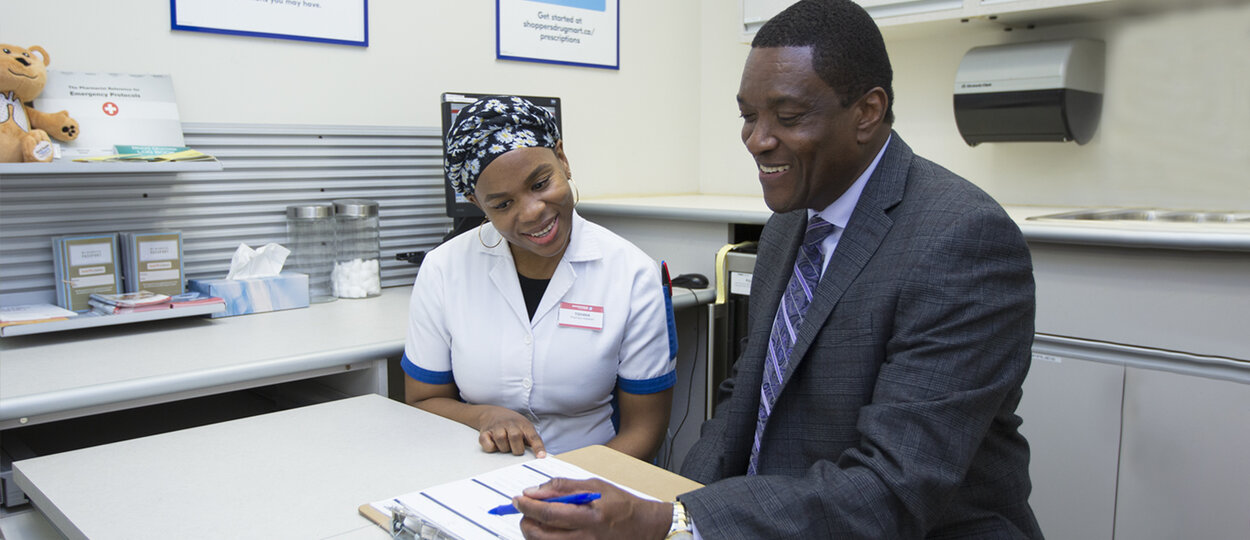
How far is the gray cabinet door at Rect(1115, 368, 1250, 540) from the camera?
1773 millimetres

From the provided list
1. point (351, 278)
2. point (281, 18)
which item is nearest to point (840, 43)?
point (351, 278)

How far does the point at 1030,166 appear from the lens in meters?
2.73

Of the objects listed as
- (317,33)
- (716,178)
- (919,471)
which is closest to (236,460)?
(919,471)

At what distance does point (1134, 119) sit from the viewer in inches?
99.0

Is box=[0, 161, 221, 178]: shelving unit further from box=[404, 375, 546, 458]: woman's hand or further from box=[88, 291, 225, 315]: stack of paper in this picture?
box=[404, 375, 546, 458]: woman's hand

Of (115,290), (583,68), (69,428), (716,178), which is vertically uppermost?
(583,68)

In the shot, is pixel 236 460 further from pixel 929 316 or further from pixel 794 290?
pixel 929 316

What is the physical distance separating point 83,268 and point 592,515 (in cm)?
168

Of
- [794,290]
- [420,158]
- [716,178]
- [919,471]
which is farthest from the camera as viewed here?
[716,178]

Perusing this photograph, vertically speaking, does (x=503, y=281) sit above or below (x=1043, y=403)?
above

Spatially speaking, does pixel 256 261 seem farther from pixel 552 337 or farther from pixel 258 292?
pixel 552 337

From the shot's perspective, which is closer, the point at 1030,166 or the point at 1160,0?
the point at 1160,0

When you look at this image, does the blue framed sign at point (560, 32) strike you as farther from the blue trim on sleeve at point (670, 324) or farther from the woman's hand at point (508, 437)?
the woman's hand at point (508, 437)

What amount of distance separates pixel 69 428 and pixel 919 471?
1885 mm
